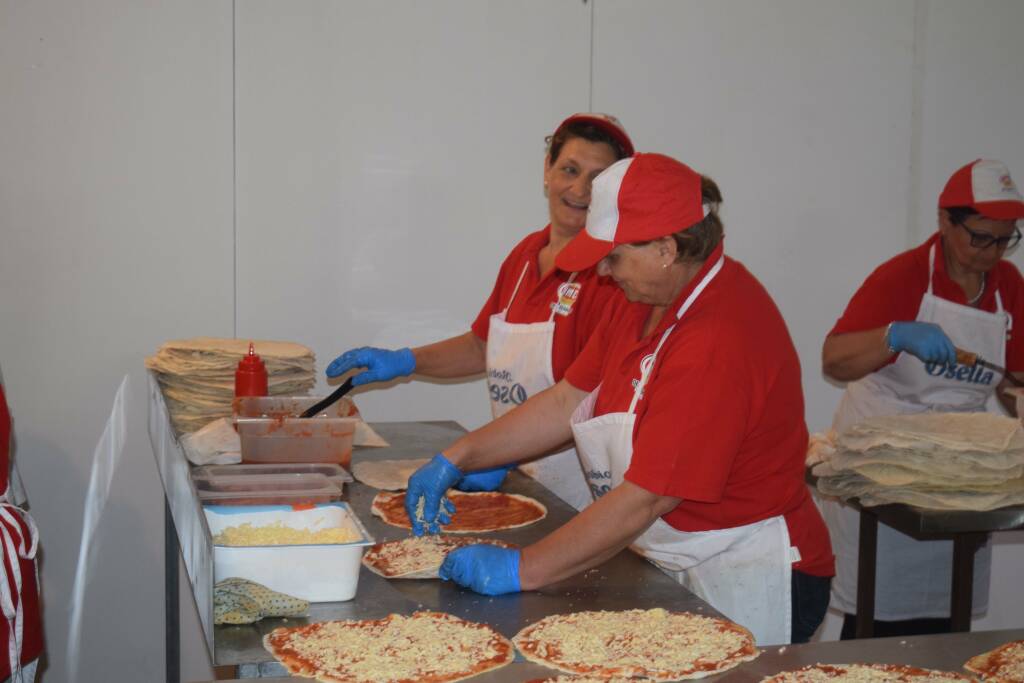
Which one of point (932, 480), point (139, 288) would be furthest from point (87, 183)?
point (932, 480)

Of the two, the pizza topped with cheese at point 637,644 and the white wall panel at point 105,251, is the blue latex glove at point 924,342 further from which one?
the white wall panel at point 105,251

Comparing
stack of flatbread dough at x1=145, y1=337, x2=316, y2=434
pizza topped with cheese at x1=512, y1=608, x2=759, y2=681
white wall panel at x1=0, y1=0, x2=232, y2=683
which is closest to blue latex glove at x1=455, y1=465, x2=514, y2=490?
stack of flatbread dough at x1=145, y1=337, x2=316, y2=434

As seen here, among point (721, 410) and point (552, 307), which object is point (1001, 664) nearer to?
point (721, 410)

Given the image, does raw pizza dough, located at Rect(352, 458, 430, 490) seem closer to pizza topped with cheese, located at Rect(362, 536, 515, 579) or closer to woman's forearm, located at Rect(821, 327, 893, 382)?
pizza topped with cheese, located at Rect(362, 536, 515, 579)

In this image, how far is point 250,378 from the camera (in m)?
3.22

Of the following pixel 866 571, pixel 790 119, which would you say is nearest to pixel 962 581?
pixel 866 571

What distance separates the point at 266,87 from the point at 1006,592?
11.8 ft

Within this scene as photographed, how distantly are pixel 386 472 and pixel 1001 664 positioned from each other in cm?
161

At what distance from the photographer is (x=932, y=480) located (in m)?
3.14

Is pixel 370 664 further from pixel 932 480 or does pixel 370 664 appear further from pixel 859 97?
pixel 859 97

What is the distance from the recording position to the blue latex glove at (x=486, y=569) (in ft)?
7.14

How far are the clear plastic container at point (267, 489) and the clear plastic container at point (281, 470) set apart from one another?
5 centimetres

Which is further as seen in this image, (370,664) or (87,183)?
(87,183)

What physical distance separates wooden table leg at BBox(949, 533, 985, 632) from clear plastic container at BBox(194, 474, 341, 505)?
1757 mm
